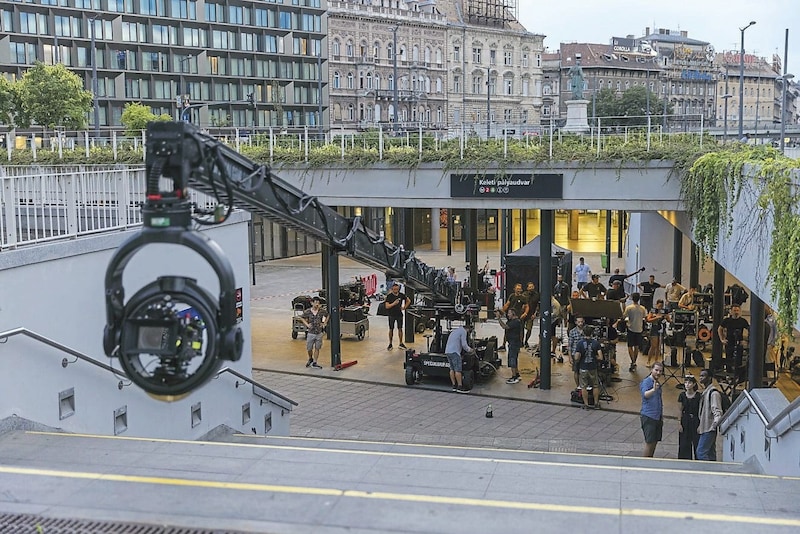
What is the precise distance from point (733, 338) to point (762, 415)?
8274 millimetres

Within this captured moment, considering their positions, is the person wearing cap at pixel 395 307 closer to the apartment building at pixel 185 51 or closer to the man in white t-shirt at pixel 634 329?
the man in white t-shirt at pixel 634 329

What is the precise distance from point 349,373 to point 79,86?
1115 inches

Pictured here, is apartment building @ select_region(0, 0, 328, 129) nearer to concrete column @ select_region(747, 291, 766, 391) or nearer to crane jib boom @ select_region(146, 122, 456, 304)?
crane jib boom @ select_region(146, 122, 456, 304)

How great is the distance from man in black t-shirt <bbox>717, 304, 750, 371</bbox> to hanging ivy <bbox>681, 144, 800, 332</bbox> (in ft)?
8.95

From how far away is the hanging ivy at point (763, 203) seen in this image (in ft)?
32.1

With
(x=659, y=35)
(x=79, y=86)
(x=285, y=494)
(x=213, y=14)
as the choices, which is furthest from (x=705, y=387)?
(x=659, y=35)

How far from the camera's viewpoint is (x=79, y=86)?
139 feet

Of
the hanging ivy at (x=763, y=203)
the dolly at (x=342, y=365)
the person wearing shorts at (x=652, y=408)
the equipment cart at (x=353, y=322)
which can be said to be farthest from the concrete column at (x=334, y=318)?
the person wearing shorts at (x=652, y=408)

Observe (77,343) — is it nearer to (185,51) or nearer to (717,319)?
(717,319)

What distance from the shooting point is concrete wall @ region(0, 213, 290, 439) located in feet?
32.2

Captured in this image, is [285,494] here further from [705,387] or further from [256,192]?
[705,387]

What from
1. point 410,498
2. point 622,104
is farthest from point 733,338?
point 622,104

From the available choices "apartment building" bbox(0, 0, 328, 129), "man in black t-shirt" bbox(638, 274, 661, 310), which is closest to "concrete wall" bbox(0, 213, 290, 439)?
"man in black t-shirt" bbox(638, 274, 661, 310)

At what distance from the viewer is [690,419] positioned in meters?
12.9
